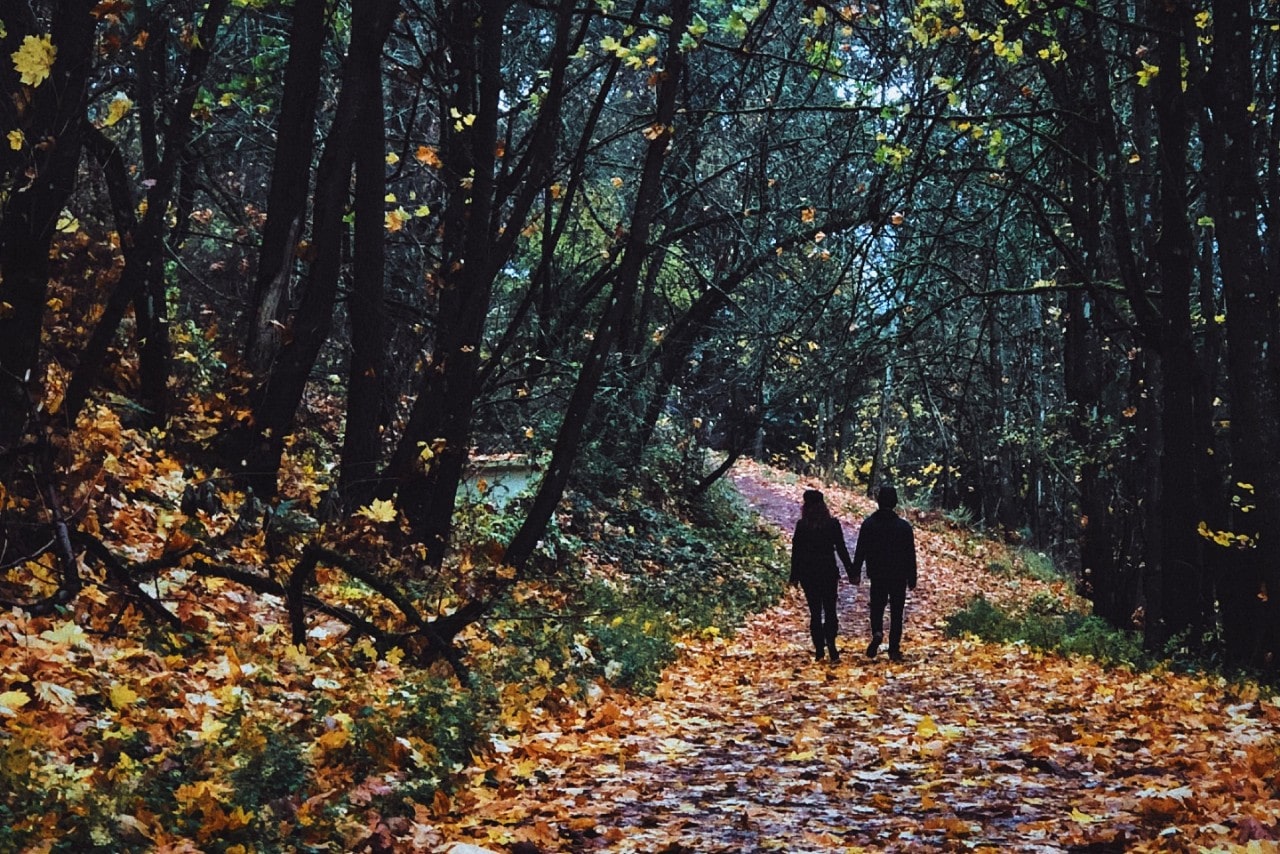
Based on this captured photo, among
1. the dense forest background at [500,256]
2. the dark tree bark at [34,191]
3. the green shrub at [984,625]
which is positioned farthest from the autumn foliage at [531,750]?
the green shrub at [984,625]

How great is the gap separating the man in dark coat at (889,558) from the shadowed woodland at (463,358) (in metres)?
1.56

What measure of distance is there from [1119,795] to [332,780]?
361 centimetres

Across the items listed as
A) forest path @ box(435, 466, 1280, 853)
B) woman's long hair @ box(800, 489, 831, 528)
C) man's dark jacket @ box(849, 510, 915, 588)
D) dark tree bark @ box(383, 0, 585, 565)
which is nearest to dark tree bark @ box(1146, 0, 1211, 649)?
forest path @ box(435, 466, 1280, 853)

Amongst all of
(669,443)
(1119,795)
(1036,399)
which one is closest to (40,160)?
(1119,795)

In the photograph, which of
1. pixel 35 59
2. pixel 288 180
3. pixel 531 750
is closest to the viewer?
pixel 35 59

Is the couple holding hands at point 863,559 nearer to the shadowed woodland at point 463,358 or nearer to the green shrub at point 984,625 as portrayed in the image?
the shadowed woodland at point 463,358

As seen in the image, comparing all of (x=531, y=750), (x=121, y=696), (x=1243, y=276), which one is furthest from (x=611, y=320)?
(x=121, y=696)

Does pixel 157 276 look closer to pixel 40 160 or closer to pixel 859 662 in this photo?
pixel 40 160

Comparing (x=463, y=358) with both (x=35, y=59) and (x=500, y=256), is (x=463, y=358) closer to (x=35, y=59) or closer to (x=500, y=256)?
(x=500, y=256)

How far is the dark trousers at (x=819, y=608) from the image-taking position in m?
12.5

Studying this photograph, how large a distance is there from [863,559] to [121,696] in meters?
8.83

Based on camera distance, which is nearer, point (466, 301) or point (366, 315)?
point (466, 301)

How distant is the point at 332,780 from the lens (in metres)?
5.09

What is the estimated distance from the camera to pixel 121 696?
200 inches
